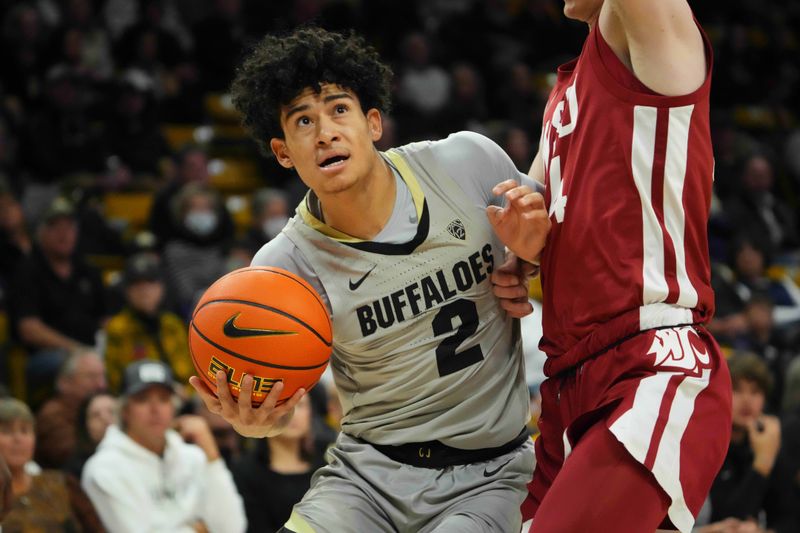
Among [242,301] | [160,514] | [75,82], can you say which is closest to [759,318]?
[160,514]

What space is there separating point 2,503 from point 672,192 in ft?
12.1

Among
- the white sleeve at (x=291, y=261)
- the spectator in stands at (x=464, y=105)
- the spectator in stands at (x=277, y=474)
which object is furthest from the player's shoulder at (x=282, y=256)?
the spectator in stands at (x=464, y=105)

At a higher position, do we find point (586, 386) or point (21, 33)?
point (21, 33)

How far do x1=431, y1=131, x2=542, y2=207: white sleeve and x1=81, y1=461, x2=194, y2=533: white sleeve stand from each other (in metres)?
3.03

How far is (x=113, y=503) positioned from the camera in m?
6.11

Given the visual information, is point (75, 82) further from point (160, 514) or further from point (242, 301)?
point (242, 301)

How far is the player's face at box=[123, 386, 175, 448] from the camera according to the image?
6379 mm

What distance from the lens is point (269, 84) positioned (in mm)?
3896

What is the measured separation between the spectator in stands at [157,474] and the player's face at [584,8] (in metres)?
3.60

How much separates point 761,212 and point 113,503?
836 centimetres

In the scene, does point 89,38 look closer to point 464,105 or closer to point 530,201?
point 464,105

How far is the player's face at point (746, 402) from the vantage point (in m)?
6.82

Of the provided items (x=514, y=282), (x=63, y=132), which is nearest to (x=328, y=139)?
(x=514, y=282)

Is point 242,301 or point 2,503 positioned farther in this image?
point 2,503
